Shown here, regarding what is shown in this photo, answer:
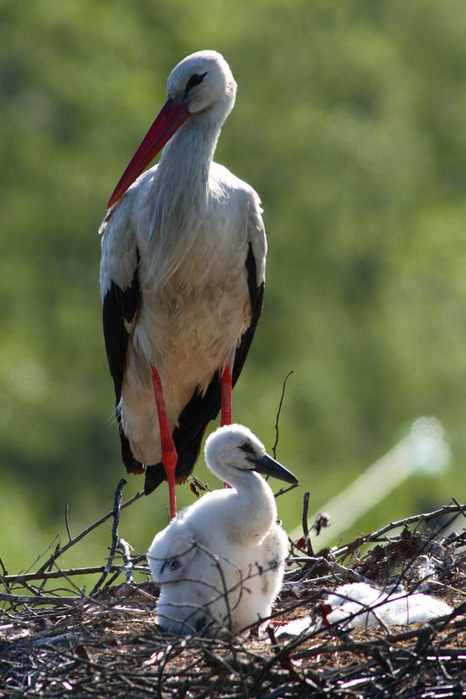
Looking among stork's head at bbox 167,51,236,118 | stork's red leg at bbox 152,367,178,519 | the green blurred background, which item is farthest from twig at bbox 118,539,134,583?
the green blurred background

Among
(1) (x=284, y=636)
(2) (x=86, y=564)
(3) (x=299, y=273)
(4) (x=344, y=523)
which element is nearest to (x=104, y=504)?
(2) (x=86, y=564)

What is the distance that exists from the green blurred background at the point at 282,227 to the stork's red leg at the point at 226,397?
4290mm

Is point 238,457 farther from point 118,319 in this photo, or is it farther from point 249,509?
point 118,319

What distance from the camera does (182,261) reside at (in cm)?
622

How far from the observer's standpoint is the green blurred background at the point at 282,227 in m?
12.3

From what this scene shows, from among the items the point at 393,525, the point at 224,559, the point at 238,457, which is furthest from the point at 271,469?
the point at 393,525

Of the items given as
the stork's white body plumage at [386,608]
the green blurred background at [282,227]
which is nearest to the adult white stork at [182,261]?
the stork's white body plumage at [386,608]

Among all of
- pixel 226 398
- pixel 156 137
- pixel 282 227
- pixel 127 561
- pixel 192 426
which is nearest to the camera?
pixel 127 561

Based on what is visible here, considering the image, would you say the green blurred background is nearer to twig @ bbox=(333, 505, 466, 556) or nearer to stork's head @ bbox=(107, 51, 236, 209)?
stork's head @ bbox=(107, 51, 236, 209)

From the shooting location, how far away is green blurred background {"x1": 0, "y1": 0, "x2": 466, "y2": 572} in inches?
485

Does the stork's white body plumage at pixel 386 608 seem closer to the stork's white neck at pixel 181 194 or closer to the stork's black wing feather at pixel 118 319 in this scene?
the stork's white neck at pixel 181 194

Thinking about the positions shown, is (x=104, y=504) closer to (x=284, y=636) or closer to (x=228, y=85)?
(x=228, y=85)

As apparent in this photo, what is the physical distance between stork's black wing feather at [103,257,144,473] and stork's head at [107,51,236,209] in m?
0.44

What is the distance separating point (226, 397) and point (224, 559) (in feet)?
6.73
